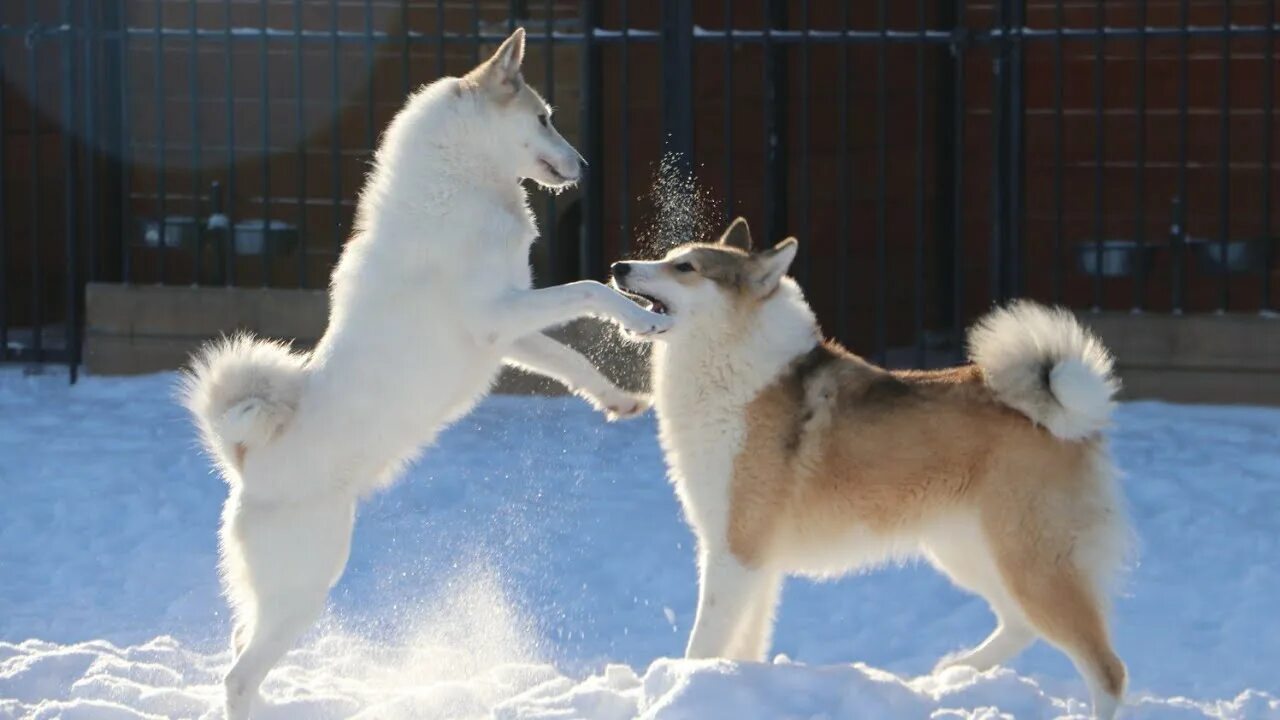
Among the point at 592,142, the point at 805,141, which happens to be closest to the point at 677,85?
the point at 592,142

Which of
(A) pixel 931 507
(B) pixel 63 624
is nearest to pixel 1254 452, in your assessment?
(A) pixel 931 507

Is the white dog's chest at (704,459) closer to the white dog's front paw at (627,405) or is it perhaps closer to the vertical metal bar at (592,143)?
the white dog's front paw at (627,405)

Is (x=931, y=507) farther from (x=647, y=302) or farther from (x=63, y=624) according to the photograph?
(x=63, y=624)

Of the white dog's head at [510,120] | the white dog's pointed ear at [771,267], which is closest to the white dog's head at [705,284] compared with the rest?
the white dog's pointed ear at [771,267]

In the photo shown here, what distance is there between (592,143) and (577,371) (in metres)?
3.59

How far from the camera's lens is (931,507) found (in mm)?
5172

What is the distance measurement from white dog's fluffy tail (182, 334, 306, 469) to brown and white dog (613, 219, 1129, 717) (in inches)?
42.2

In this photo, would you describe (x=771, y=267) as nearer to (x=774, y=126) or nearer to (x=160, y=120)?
(x=774, y=126)

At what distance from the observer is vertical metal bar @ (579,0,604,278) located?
362 inches

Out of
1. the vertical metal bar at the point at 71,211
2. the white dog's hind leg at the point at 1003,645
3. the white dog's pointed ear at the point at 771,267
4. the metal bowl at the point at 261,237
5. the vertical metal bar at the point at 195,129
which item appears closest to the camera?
the white dog's pointed ear at the point at 771,267

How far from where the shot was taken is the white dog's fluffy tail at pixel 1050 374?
5.07 meters

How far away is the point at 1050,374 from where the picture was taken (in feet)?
16.7

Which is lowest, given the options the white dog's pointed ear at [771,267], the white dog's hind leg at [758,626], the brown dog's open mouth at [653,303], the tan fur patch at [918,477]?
the white dog's hind leg at [758,626]

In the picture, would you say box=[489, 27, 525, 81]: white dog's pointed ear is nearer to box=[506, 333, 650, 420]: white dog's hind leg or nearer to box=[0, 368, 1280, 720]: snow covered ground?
box=[506, 333, 650, 420]: white dog's hind leg
